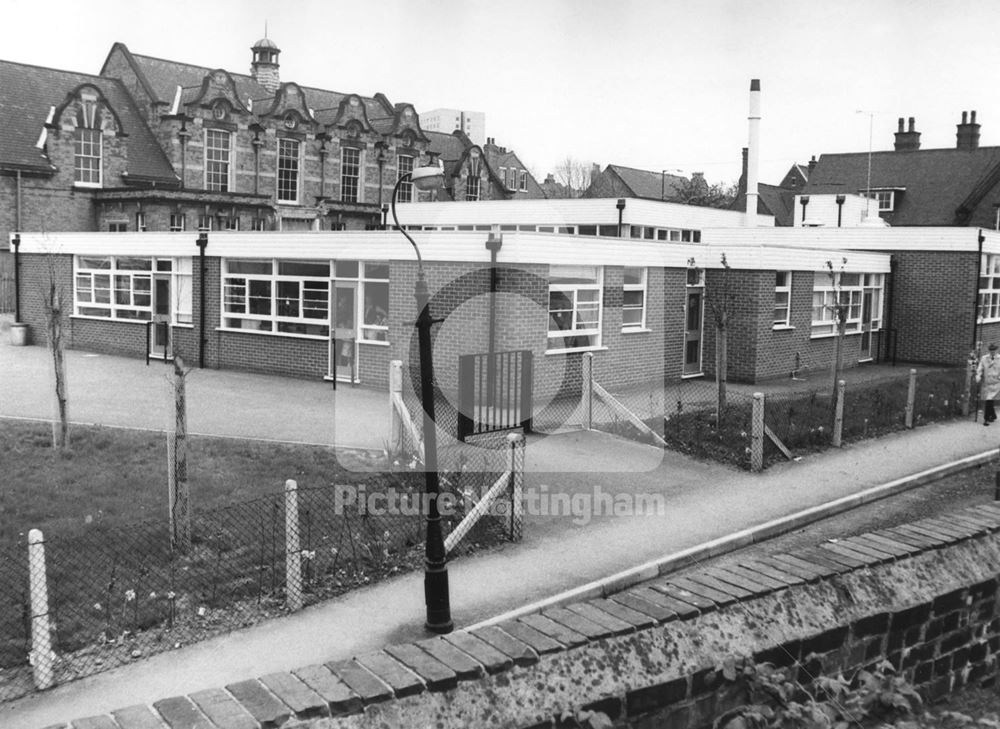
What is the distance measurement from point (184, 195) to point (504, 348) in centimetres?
2611

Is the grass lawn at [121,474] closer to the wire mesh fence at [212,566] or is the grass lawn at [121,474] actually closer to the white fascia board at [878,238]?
the wire mesh fence at [212,566]

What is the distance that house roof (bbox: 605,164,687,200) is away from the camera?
70.9 meters

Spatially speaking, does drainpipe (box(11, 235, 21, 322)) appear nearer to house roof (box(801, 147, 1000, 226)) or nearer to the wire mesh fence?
the wire mesh fence

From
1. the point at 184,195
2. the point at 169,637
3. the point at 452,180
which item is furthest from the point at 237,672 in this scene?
the point at 452,180

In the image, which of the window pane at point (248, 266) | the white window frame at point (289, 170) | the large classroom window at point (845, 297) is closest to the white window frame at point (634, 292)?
the large classroom window at point (845, 297)

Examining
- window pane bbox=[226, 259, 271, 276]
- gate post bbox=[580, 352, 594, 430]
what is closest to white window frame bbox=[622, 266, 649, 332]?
gate post bbox=[580, 352, 594, 430]

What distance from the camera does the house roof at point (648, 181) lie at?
70875 millimetres

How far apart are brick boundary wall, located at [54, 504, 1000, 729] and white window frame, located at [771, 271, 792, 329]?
21893 millimetres

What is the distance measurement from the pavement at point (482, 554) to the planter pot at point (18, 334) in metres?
4.92

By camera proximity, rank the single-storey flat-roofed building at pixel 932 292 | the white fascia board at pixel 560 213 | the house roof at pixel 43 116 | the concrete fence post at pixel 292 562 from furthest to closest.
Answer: the house roof at pixel 43 116
the white fascia board at pixel 560 213
the single-storey flat-roofed building at pixel 932 292
the concrete fence post at pixel 292 562

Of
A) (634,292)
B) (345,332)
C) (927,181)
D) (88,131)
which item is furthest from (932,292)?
(88,131)

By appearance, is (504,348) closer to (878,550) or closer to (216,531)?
(216,531)

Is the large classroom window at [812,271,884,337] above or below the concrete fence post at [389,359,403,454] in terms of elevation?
above

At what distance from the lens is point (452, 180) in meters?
59.7
